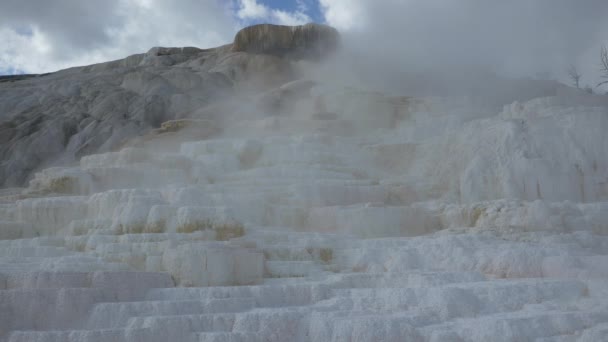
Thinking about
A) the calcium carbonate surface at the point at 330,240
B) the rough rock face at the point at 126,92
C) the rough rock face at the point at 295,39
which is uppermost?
the rough rock face at the point at 295,39

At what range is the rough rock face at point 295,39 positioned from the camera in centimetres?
2917

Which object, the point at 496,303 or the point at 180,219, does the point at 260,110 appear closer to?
the point at 180,219

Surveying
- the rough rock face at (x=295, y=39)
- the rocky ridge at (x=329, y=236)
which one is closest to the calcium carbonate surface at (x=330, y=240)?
the rocky ridge at (x=329, y=236)

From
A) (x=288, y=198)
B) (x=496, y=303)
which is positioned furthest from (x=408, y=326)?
(x=288, y=198)

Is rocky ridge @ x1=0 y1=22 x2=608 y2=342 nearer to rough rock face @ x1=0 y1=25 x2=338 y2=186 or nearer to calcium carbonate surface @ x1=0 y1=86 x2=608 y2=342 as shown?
calcium carbonate surface @ x1=0 y1=86 x2=608 y2=342

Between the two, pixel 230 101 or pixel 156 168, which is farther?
pixel 230 101

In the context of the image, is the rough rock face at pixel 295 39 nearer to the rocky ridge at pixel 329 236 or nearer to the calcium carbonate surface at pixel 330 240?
the rocky ridge at pixel 329 236

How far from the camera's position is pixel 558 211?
34.2 ft

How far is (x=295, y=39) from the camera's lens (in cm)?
2927

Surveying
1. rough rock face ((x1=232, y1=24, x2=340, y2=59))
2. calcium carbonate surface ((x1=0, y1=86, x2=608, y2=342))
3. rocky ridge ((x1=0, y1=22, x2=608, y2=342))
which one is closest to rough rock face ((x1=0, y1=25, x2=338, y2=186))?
rough rock face ((x1=232, y1=24, x2=340, y2=59))

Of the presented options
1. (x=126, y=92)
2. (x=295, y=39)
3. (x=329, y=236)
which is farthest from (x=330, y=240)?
(x=295, y=39)

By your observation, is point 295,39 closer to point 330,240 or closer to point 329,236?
point 329,236

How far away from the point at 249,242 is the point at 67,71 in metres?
23.5

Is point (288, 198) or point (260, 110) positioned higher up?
point (260, 110)
